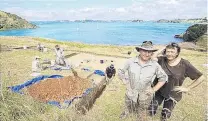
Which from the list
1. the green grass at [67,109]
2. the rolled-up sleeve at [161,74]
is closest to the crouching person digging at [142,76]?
the rolled-up sleeve at [161,74]

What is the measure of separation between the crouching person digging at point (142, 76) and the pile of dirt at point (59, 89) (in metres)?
2.93

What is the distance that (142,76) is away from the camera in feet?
18.1

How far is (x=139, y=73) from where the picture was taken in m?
5.53

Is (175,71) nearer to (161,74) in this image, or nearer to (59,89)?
(161,74)

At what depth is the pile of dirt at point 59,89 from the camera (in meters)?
8.37

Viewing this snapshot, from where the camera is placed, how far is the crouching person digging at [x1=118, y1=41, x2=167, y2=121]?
5438 mm

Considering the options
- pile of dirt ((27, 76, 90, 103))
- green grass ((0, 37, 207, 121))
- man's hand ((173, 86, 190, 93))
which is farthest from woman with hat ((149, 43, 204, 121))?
pile of dirt ((27, 76, 90, 103))

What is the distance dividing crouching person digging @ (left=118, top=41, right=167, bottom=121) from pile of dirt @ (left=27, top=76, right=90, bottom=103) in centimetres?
293

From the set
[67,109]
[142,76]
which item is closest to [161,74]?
[142,76]

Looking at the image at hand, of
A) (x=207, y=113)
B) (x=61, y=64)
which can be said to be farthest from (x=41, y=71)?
(x=207, y=113)

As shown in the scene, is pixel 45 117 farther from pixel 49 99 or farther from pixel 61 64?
pixel 61 64

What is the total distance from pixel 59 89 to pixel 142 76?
4.13 metres

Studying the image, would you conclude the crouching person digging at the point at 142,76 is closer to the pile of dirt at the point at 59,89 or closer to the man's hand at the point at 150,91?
the man's hand at the point at 150,91

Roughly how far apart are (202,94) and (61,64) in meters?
6.69
